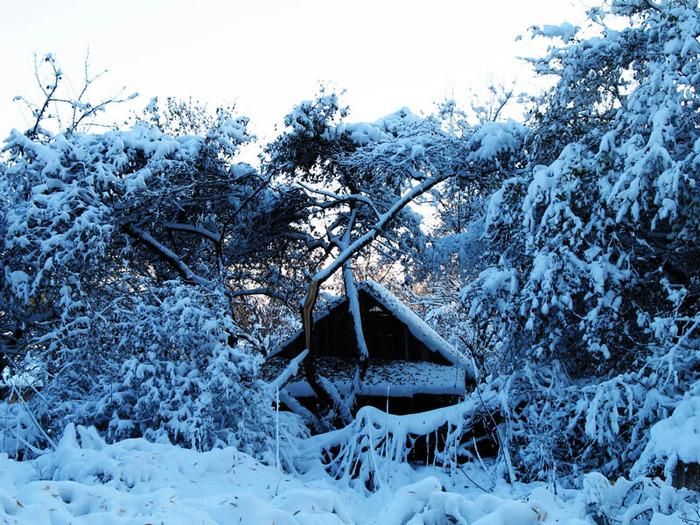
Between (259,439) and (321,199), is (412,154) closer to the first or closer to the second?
(321,199)

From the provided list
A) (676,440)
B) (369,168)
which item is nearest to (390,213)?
(369,168)

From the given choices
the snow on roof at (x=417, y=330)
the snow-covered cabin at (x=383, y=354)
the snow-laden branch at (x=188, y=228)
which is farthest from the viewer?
the snow on roof at (x=417, y=330)

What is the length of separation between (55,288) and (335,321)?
890 cm

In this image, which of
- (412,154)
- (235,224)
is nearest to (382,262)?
(235,224)

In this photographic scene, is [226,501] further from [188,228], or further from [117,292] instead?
[188,228]

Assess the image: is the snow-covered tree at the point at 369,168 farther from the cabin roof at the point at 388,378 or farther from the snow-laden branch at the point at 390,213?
the cabin roof at the point at 388,378

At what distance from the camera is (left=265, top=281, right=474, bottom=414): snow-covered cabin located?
1478 centimetres

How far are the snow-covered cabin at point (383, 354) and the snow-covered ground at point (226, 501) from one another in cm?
870

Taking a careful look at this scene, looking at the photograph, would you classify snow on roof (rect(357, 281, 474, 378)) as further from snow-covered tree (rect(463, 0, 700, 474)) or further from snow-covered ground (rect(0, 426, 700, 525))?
snow-covered ground (rect(0, 426, 700, 525))

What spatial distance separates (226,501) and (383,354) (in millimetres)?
12375

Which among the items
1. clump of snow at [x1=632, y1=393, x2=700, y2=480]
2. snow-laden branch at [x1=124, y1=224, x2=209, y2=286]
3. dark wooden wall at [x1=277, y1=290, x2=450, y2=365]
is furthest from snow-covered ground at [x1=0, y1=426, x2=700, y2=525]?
dark wooden wall at [x1=277, y1=290, x2=450, y2=365]

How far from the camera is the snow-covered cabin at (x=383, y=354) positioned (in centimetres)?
1478

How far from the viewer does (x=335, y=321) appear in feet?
55.9

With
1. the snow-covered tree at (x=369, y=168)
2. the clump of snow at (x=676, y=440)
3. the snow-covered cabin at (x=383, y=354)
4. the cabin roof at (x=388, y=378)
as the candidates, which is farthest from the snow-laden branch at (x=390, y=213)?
the clump of snow at (x=676, y=440)
